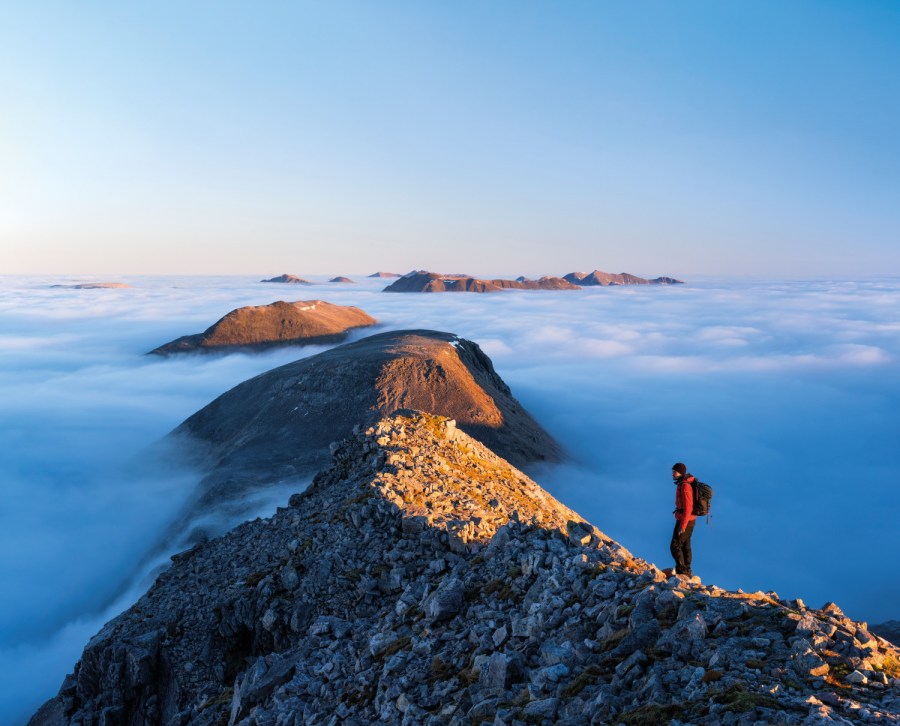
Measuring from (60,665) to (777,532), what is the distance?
7060cm

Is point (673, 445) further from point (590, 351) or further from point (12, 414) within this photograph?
point (12, 414)

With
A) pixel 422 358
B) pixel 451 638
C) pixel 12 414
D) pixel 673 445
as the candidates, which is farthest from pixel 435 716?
pixel 12 414

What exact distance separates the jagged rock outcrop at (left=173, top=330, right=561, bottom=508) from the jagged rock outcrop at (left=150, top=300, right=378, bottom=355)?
164 ft

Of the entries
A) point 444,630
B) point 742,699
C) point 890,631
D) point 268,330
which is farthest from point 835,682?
point 268,330

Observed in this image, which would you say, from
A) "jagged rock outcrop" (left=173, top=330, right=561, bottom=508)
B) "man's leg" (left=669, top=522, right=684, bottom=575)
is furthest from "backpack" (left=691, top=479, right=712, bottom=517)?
"jagged rock outcrop" (left=173, top=330, right=561, bottom=508)

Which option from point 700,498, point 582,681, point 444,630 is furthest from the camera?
point 700,498

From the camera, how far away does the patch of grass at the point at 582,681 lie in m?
7.62

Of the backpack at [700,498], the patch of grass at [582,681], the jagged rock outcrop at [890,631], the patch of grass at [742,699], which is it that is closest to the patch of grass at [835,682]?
the patch of grass at [742,699]

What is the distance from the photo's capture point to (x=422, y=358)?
6819 centimetres

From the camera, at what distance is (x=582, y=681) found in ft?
25.4

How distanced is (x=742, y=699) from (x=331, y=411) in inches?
2193

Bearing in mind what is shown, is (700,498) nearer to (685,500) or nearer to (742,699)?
(685,500)

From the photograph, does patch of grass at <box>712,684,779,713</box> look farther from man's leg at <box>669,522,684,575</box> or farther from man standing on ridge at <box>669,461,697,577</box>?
man's leg at <box>669,522,684,575</box>

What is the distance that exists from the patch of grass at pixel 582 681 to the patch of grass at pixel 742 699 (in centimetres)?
161
